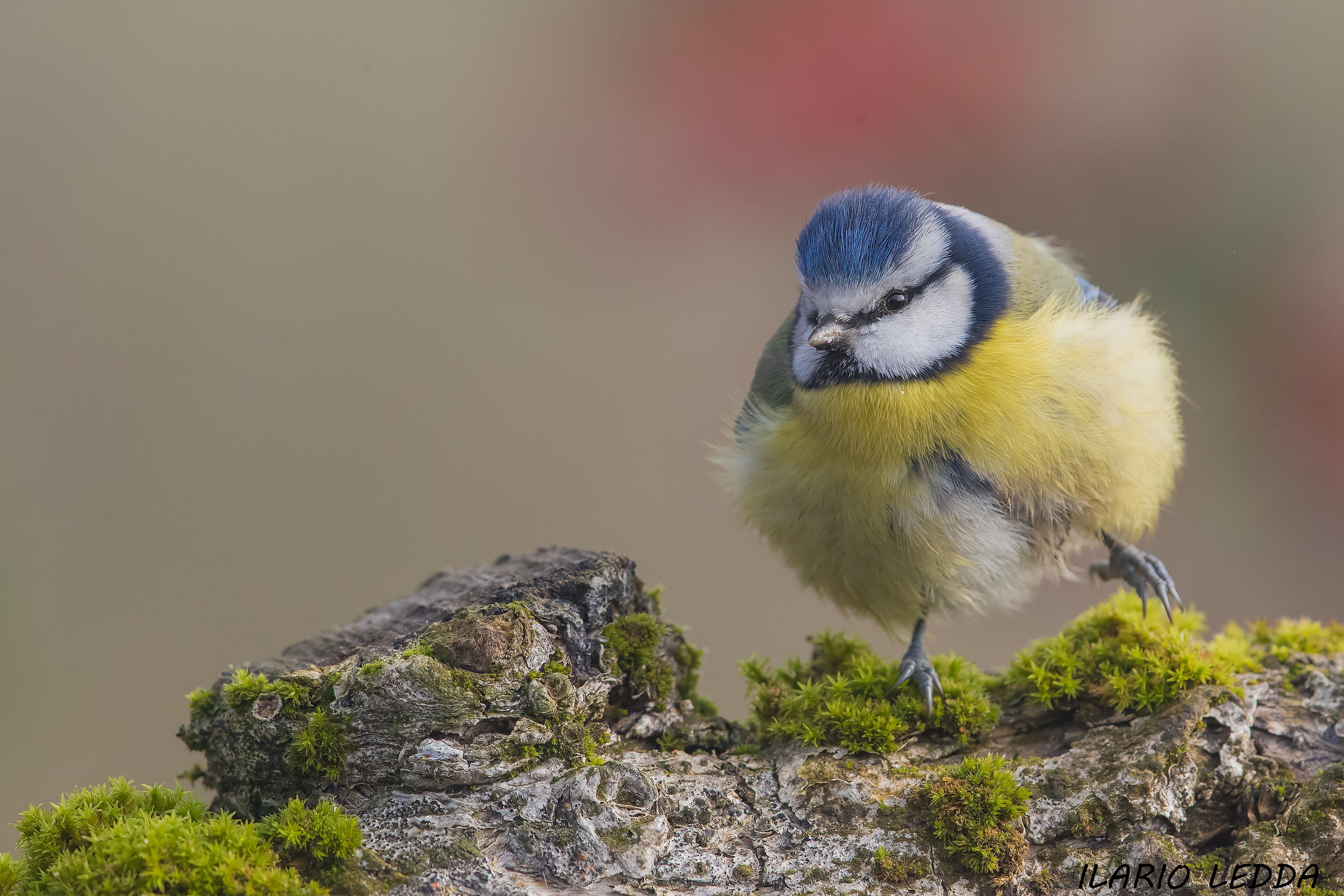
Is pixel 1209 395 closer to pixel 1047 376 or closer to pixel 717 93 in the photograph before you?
pixel 1047 376

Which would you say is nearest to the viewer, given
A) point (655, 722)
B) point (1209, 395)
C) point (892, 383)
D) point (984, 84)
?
point (655, 722)

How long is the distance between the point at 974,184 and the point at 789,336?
1.24 m

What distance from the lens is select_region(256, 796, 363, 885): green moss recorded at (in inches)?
52.1

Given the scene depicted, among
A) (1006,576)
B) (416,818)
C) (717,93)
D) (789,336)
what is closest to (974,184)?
(717,93)

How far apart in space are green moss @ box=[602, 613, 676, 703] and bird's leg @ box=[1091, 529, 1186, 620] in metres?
1.09

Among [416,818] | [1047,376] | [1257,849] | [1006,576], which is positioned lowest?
[416,818]

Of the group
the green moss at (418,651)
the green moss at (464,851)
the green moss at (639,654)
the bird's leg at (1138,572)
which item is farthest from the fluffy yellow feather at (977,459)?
the green moss at (464,851)

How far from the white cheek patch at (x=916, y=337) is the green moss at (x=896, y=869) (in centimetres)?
86

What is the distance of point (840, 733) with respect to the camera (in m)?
1.73

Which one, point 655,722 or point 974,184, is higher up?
point 974,184

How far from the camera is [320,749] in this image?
1.44 m

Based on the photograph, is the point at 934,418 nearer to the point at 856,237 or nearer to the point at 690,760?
the point at 856,237

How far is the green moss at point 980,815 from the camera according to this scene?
1.46 m

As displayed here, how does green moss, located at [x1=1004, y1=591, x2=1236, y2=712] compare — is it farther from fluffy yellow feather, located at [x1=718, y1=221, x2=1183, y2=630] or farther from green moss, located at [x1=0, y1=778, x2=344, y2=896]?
green moss, located at [x1=0, y1=778, x2=344, y2=896]
